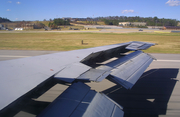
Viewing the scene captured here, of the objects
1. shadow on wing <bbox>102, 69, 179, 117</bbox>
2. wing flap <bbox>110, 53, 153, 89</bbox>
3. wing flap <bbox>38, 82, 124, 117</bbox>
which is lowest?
shadow on wing <bbox>102, 69, 179, 117</bbox>

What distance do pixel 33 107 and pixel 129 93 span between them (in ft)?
12.5

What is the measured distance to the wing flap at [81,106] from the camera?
2221 millimetres

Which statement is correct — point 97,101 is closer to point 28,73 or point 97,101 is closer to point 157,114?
point 28,73

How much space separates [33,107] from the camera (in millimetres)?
4453

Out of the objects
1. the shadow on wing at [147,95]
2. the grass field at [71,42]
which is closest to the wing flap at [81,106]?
the shadow on wing at [147,95]

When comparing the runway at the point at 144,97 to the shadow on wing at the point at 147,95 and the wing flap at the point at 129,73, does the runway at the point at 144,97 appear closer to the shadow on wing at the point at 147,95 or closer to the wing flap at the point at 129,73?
the shadow on wing at the point at 147,95

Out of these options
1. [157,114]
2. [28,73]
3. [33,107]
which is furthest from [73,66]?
[157,114]

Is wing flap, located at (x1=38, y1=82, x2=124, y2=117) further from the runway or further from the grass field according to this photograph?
the grass field

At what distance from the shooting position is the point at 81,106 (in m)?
2.39

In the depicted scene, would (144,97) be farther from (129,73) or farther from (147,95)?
(129,73)

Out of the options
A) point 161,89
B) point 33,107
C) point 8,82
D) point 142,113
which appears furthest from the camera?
point 161,89

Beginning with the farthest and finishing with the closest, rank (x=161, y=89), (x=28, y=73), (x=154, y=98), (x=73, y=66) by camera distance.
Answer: (x=161, y=89), (x=154, y=98), (x=73, y=66), (x=28, y=73)

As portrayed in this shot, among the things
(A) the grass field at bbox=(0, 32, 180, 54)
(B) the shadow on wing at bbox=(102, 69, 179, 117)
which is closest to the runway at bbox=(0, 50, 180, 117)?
(B) the shadow on wing at bbox=(102, 69, 179, 117)

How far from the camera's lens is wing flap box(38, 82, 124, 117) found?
2221 millimetres
